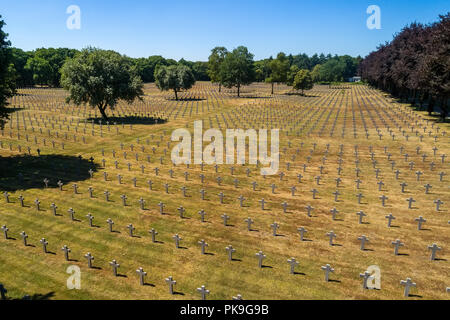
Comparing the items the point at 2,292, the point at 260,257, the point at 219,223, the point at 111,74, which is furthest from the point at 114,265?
the point at 111,74

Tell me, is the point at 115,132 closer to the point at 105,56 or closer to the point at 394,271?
the point at 105,56

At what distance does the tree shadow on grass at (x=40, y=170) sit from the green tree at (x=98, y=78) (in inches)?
727

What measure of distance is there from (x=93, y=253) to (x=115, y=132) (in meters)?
27.8

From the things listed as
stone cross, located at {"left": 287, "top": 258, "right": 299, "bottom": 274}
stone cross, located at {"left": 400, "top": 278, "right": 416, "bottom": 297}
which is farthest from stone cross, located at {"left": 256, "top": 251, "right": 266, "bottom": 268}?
stone cross, located at {"left": 400, "top": 278, "right": 416, "bottom": 297}

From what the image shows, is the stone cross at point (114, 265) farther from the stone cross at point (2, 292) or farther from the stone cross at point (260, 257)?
the stone cross at point (260, 257)

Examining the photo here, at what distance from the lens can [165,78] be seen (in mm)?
78062

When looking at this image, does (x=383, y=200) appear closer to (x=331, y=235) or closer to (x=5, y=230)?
(x=331, y=235)

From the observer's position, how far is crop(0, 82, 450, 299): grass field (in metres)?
11.2

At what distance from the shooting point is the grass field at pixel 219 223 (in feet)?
36.8

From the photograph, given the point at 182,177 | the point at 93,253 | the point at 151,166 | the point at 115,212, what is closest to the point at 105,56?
the point at 151,166

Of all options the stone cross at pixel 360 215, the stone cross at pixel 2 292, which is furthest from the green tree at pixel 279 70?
the stone cross at pixel 2 292

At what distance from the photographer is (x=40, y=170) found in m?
24.4

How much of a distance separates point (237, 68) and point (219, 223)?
80.4 m

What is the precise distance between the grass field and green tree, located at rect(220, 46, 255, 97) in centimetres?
6106
